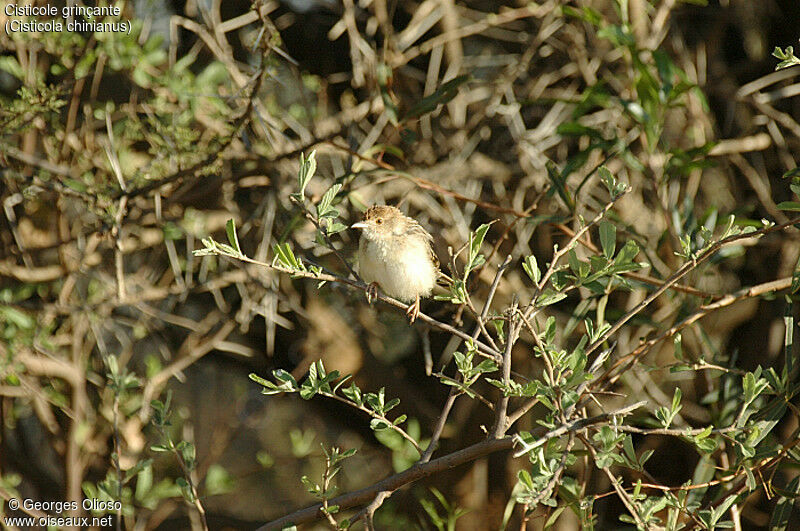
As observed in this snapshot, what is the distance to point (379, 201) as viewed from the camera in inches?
177

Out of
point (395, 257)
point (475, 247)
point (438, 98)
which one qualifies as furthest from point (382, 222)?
point (475, 247)

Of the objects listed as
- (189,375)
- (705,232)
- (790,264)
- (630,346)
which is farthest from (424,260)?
(189,375)

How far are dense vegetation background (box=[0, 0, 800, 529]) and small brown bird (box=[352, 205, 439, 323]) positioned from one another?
12 centimetres

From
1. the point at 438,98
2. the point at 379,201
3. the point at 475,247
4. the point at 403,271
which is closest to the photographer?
the point at 475,247

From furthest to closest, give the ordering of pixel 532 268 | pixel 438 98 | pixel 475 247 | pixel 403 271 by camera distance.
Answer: pixel 403 271 → pixel 438 98 → pixel 475 247 → pixel 532 268

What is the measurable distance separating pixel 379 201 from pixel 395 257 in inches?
35.2

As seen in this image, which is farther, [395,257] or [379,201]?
[379,201]

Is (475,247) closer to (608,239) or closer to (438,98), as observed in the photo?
(608,239)

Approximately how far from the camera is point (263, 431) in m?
7.27

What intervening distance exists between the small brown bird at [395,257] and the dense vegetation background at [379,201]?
0.38ft

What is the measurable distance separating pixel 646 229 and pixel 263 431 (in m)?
4.35

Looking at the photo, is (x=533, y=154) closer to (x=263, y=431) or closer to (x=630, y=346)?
(x=630, y=346)

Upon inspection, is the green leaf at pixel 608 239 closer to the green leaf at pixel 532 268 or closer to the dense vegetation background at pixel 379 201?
the green leaf at pixel 532 268

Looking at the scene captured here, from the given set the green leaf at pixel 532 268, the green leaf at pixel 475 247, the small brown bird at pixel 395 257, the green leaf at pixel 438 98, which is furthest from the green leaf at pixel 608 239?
the small brown bird at pixel 395 257
